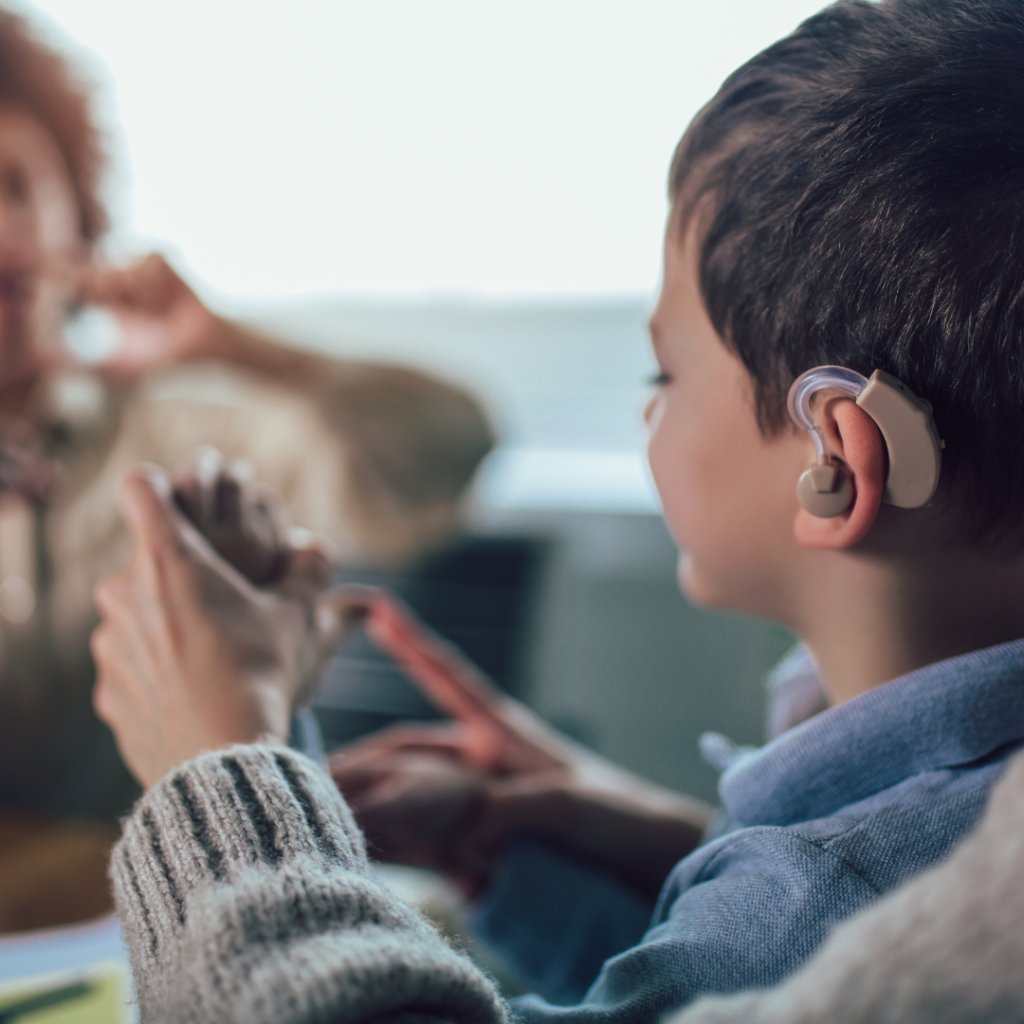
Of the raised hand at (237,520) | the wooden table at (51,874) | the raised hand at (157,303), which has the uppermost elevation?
the raised hand at (157,303)

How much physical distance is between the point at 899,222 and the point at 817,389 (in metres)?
0.07

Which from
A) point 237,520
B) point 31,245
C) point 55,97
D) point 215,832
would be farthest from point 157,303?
point 215,832

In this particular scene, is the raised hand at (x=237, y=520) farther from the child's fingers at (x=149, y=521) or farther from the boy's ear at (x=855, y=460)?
the boy's ear at (x=855, y=460)

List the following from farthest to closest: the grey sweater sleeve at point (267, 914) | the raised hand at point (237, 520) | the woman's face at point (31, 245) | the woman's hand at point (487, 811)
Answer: the woman's face at point (31, 245)
the woman's hand at point (487, 811)
the raised hand at point (237, 520)
the grey sweater sleeve at point (267, 914)

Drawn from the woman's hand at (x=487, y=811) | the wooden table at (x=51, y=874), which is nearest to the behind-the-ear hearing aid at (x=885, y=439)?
the woman's hand at (x=487, y=811)

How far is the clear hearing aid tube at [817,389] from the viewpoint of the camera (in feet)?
1.08

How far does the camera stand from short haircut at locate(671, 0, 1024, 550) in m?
0.31

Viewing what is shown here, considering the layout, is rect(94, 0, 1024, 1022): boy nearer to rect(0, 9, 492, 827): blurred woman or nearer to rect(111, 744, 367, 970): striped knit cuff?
rect(111, 744, 367, 970): striped knit cuff

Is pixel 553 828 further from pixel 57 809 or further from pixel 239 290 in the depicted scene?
pixel 239 290

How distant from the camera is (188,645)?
1.31ft

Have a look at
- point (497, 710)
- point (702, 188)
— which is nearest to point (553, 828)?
point (497, 710)

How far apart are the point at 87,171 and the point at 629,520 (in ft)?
2.90

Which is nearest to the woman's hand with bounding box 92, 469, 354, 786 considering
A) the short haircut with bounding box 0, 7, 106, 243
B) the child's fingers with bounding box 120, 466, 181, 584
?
the child's fingers with bounding box 120, 466, 181, 584

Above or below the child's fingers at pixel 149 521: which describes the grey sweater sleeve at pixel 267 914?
below
